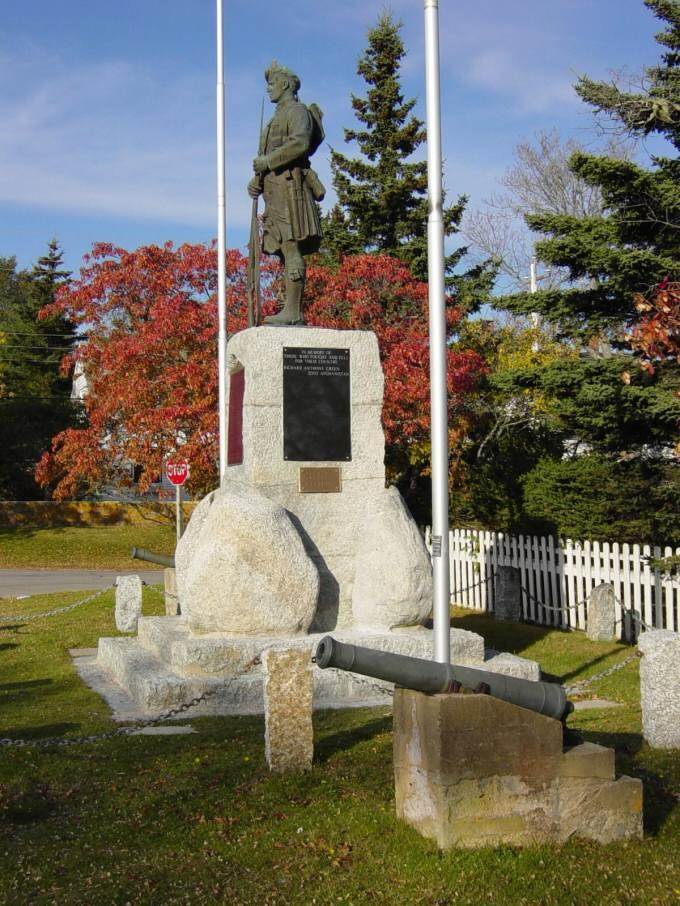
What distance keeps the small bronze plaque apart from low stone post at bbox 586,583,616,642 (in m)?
4.70

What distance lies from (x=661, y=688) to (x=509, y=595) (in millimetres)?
7992

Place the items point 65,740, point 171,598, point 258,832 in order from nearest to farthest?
point 258,832, point 65,740, point 171,598

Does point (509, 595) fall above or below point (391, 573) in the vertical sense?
below

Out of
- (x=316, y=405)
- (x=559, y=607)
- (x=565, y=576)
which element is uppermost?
(x=316, y=405)

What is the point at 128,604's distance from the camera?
13828 millimetres

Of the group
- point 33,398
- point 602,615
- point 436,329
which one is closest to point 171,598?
point 602,615

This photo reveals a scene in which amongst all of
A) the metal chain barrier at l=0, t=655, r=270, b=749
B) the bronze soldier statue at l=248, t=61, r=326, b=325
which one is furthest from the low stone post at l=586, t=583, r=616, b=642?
the metal chain barrier at l=0, t=655, r=270, b=749

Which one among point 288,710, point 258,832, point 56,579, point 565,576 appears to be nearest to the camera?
point 258,832

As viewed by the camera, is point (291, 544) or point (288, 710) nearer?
point (288, 710)

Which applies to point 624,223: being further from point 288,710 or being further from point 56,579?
point 56,579

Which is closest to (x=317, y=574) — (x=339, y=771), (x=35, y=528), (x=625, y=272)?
(x=339, y=771)

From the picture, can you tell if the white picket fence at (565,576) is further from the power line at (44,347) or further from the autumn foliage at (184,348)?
the power line at (44,347)

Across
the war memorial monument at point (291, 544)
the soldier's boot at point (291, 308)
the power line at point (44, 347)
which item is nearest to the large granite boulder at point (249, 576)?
the war memorial monument at point (291, 544)

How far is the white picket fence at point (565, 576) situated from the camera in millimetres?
12727
